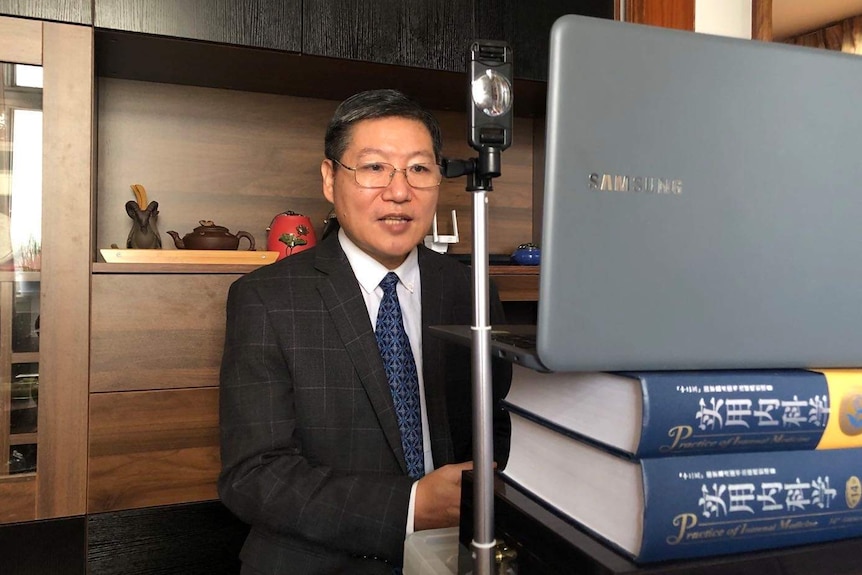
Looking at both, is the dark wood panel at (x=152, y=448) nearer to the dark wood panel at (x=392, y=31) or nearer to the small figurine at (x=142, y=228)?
the small figurine at (x=142, y=228)

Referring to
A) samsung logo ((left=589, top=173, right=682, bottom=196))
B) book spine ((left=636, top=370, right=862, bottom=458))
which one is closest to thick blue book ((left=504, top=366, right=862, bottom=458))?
book spine ((left=636, top=370, right=862, bottom=458))

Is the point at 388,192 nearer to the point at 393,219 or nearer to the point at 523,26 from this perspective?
the point at 393,219

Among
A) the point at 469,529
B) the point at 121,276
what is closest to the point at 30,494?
the point at 121,276

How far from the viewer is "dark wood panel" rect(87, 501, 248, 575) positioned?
5.24 ft

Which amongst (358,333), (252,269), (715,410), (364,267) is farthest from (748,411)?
(252,269)

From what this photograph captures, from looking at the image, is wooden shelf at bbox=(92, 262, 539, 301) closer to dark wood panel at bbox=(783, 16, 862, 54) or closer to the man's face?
the man's face

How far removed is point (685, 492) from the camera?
420 millimetres

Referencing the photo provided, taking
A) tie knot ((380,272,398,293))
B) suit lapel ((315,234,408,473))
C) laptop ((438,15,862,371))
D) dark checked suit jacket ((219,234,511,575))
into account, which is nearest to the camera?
laptop ((438,15,862,371))

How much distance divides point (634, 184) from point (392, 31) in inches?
62.1

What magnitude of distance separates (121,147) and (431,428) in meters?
1.36

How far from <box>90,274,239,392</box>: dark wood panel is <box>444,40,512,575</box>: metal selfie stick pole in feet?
4.35

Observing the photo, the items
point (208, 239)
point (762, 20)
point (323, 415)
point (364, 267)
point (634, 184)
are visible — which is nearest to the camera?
point (634, 184)

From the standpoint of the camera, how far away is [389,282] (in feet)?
4.49

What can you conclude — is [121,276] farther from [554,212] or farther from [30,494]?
[554,212]
